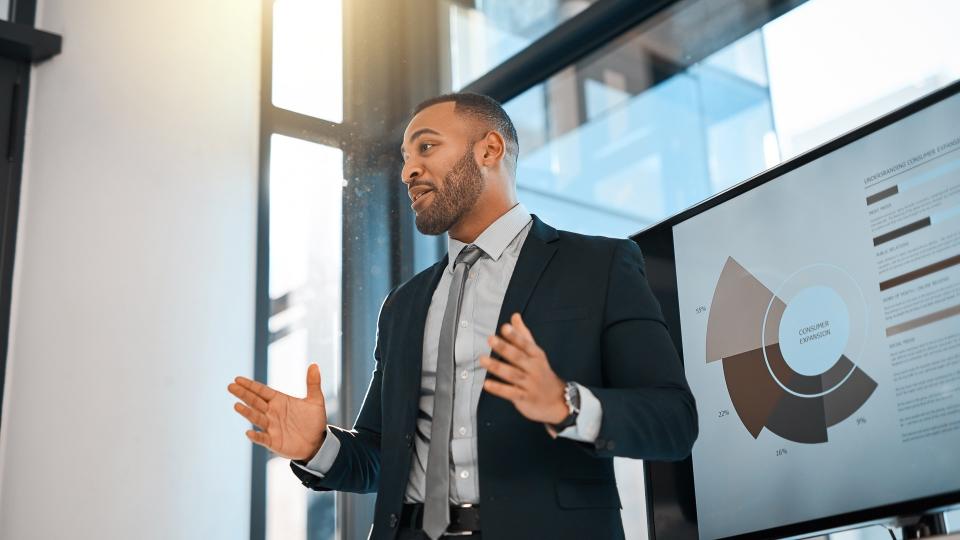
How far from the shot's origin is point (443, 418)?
6.00ft

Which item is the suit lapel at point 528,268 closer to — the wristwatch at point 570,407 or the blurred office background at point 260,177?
the wristwatch at point 570,407

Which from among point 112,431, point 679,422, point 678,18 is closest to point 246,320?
point 112,431

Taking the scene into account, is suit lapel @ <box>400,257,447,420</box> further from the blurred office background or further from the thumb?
the blurred office background

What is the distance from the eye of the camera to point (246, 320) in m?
3.49

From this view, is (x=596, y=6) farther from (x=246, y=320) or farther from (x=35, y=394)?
Answer: (x=35, y=394)

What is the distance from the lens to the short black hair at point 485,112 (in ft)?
7.57

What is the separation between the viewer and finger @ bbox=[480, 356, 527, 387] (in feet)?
4.69

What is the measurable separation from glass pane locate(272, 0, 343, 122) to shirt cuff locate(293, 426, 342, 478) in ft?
6.77

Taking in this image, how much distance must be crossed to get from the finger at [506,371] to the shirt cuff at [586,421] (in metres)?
0.10

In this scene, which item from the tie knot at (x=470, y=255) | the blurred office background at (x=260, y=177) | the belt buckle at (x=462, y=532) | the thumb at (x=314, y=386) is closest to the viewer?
the belt buckle at (x=462, y=532)

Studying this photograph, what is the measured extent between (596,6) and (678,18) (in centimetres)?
29

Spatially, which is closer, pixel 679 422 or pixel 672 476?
pixel 679 422

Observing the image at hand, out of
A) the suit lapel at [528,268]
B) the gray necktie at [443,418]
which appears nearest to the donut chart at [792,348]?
the suit lapel at [528,268]

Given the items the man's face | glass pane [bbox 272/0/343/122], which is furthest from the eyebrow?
glass pane [bbox 272/0/343/122]
